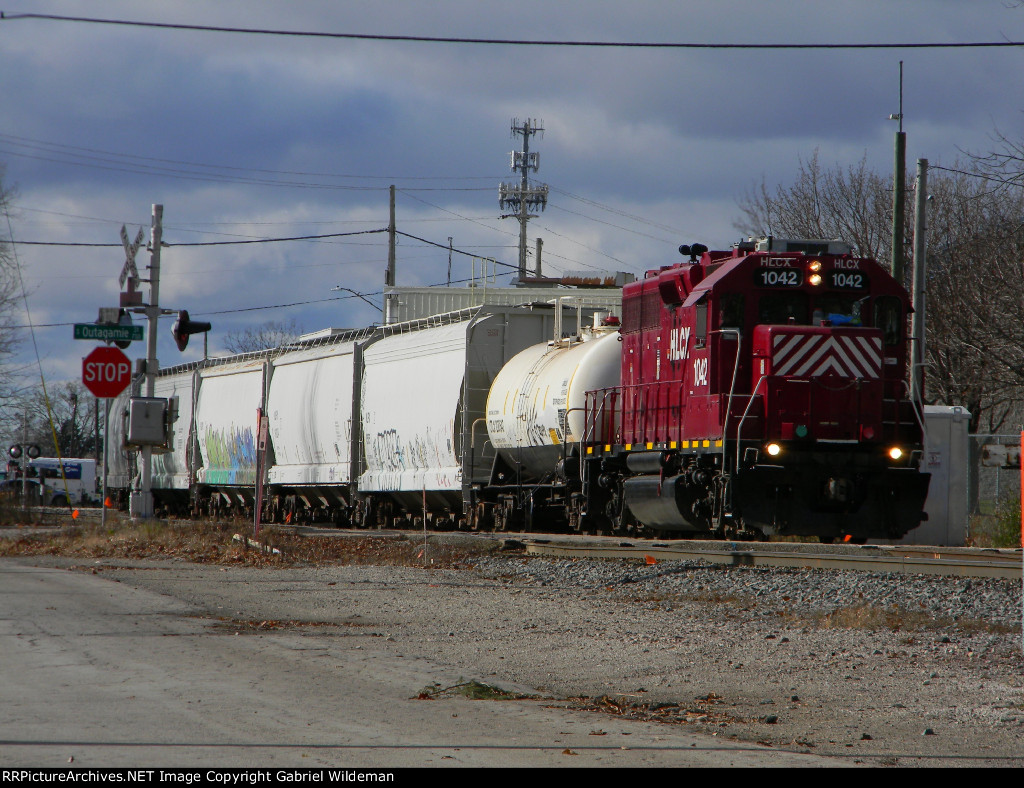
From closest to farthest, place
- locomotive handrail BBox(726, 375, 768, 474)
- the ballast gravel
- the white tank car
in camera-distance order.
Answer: the ballast gravel → locomotive handrail BBox(726, 375, 768, 474) → the white tank car

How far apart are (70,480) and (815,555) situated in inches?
2296

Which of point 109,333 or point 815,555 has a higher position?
point 109,333

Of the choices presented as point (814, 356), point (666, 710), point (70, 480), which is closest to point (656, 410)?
point (814, 356)

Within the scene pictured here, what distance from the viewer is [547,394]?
61.6 feet

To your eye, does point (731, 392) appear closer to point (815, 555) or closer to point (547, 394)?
point (815, 555)

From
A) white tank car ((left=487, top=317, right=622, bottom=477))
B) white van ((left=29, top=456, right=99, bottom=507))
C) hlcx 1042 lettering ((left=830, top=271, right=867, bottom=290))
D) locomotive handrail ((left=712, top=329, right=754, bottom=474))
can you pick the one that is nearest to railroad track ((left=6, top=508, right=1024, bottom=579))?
locomotive handrail ((left=712, top=329, right=754, bottom=474))

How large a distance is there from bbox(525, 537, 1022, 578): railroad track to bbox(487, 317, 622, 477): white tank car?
2411mm

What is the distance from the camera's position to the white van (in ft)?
201

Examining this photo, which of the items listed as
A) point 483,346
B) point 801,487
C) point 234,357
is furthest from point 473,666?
point 234,357

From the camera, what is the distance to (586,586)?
44.1ft

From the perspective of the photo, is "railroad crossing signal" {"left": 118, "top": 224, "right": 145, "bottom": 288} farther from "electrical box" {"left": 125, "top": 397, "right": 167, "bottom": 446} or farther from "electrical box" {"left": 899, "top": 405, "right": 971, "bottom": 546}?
"electrical box" {"left": 899, "top": 405, "right": 971, "bottom": 546}

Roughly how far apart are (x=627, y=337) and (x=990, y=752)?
12325mm

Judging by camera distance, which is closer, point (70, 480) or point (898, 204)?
point (898, 204)

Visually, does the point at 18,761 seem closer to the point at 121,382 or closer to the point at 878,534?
the point at 878,534
